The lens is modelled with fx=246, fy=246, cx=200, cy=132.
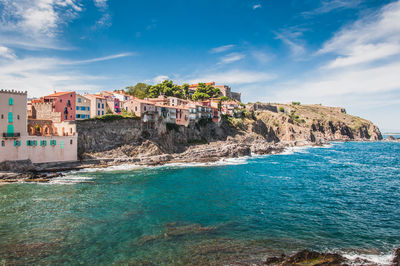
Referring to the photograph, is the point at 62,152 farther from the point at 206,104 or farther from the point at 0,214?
the point at 206,104

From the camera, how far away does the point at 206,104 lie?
92.1 m

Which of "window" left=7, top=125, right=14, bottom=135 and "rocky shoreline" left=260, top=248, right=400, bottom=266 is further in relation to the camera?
"window" left=7, top=125, right=14, bottom=135

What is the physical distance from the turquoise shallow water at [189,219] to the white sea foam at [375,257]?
17 centimetres

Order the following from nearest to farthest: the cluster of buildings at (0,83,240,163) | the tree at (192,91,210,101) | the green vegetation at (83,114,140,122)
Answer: the cluster of buildings at (0,83,240,163), the green vegetation at (83,114,140,122), the tree at (192,91,210,101)

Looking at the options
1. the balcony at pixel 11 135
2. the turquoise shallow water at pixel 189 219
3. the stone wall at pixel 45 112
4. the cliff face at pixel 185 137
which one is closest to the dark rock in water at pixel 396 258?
the turquoise shallow water at pixel 189 219

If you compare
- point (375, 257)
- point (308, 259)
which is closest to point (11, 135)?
point (308, 259)

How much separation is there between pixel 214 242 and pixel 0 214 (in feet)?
69.5

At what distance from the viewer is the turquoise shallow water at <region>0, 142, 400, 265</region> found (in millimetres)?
17422

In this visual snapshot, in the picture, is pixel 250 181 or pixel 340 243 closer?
pixel 340 243

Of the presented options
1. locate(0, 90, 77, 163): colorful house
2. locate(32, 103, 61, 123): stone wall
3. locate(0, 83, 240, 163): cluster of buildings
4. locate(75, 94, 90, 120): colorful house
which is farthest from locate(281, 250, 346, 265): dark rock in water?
locate(75, 94, 90, 120): colorful house

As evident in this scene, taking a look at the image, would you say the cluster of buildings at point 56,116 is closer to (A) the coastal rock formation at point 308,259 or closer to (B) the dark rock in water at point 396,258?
(A) the coastal rock formation at point 308,259

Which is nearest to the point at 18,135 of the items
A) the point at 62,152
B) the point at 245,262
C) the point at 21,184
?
the point at 62,152

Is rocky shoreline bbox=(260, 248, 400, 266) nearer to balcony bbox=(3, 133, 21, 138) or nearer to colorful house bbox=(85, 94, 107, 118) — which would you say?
balcony bbox=(3, 133, 21, 138)

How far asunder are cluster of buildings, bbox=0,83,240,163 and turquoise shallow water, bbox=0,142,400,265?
10872 millimetres
